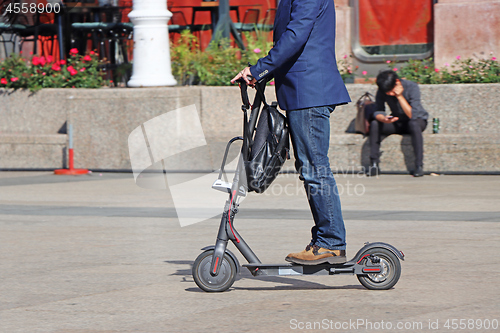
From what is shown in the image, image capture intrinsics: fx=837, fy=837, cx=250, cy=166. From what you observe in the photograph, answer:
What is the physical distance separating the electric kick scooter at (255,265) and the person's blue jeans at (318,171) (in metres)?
0.16

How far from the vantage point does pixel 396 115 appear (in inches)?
418

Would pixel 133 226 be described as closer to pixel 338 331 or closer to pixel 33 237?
pixel 33 237

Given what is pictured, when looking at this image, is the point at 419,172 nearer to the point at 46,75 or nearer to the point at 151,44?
the point at 151,44

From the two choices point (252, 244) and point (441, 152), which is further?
point (441, 152)

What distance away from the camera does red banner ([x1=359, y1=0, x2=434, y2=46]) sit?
14.0 m

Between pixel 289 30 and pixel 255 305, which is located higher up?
pixel 289 30

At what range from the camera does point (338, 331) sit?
3.99 meters

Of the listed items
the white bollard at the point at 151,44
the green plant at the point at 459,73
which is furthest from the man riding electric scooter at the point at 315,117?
the white bollard at the point at 151,44

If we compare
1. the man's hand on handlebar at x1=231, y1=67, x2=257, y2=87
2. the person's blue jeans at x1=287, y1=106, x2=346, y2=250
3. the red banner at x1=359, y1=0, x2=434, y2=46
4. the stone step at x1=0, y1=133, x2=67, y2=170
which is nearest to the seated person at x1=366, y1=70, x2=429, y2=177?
the red banner at x1=359, y1=0, x2=434, y2=46

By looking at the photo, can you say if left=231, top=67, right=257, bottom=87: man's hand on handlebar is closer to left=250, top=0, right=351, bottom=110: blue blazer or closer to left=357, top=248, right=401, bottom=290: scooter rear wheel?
left=250, top=0, right=351, bottom=110: blue blazer

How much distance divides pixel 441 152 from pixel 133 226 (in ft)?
15.6

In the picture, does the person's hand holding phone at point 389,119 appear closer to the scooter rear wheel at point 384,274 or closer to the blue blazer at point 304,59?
the blue blazer at point 304,59

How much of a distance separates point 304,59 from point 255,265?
4.01 feet

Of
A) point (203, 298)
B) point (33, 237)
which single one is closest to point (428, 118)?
point (33, 237)
